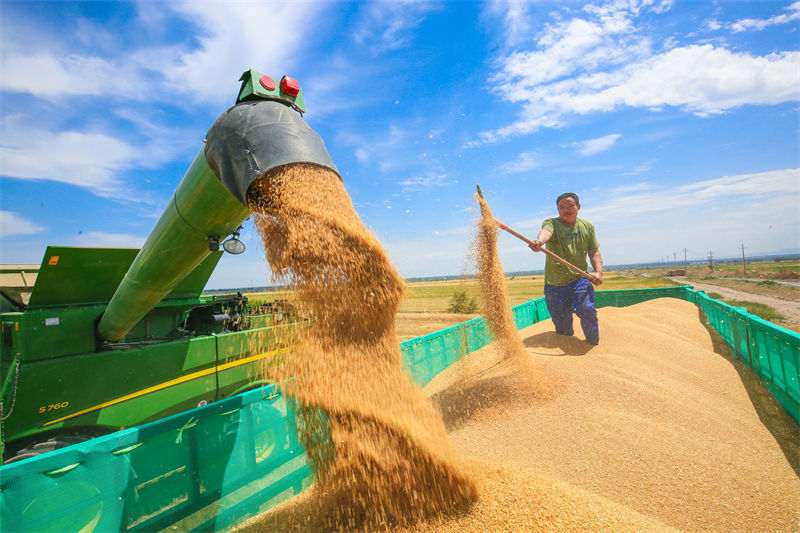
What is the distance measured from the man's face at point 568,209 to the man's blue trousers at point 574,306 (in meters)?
0.77

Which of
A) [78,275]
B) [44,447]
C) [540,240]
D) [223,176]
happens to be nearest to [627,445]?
[540,240]

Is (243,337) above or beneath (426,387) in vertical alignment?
above

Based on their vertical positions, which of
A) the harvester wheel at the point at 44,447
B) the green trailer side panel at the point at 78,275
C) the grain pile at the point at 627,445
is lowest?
the grain pile at the point at 627,445

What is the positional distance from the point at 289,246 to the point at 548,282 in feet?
12.6

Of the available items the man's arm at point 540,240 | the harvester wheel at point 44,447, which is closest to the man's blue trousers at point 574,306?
the man's arm at point 540,240

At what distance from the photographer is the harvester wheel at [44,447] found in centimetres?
225

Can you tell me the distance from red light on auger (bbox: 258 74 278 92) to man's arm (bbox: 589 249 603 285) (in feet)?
13.3

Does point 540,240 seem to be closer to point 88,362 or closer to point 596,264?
point 596,264

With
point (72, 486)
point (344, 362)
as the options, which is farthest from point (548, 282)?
point (72, 486)

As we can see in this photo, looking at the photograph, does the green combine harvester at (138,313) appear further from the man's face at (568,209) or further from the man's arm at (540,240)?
the man's face at (568,209)

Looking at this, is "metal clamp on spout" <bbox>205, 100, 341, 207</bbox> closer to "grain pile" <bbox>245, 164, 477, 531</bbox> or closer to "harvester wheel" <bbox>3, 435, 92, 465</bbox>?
"grain pile" <bbox>245, 164, 477, 531</bbox>

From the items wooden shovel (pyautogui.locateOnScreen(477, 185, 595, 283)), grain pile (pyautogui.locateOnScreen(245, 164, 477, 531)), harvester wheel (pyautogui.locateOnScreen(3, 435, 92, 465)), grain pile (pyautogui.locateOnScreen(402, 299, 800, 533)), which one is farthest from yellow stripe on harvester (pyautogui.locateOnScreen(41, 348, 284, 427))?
wooden shovel (pyautogui.locateOnScreen(477, 185, 595, 283))

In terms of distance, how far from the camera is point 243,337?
375 centimetres

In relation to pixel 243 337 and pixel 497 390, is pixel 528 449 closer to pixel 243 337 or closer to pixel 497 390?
pixel 497 390
